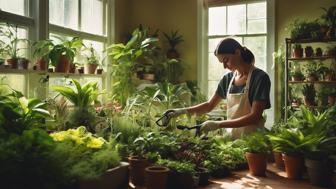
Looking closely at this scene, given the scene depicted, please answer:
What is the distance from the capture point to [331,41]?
4.24 meters

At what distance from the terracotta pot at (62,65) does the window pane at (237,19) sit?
269 cm

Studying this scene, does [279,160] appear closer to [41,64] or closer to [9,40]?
[41,64]

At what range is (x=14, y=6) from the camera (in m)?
3.17

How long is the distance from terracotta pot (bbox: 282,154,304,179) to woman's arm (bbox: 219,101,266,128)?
0.79 m

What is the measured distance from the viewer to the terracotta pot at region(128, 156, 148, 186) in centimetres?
155

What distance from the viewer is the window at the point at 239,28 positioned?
16.1 ft

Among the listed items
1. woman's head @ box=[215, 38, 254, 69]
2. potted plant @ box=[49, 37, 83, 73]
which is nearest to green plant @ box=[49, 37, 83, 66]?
potted plant @ box=[49, 37, 83, 73]

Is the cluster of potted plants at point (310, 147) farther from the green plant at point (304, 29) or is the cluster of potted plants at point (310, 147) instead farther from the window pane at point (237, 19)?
the window pane at point (237, 19)

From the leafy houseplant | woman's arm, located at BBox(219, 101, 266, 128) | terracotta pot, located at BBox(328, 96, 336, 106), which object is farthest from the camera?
terracotta pot, located at BBox(328, 96, 336, 106)

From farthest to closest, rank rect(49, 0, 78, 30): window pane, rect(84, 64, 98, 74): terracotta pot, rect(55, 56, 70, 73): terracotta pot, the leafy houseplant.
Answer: rect(84, 64, 98, 74): terracotta pot < rect(49, 0, 78, 30): window pane < rect(55, 56, 70, 73): terracotta pot < the leafy houseplant

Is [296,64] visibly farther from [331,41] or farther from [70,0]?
[70,0]

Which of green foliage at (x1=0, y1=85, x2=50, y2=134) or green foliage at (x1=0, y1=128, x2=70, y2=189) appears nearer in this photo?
green foliage at (x1=0, y1=128, x2=70, y2=189)

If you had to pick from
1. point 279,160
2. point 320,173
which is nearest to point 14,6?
point 279,160

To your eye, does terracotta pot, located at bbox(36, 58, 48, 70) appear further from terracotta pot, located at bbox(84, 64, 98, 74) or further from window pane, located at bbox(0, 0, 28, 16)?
terracotta pot, located at bbox(84, 64, 98, 74)
